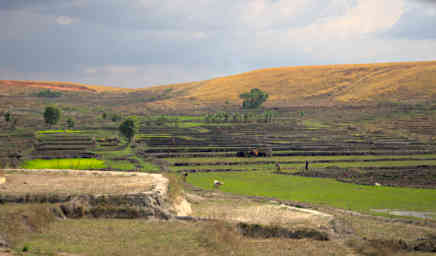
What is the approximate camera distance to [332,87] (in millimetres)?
162500

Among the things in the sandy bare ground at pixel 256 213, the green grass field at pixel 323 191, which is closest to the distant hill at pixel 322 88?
the green grass field at pixel 323 191

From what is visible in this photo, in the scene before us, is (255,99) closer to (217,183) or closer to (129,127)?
(129,127)

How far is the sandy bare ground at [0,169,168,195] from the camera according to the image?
2177cm

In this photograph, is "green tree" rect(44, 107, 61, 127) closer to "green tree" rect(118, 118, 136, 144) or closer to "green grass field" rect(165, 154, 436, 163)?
"green tree" rect(118, 118, 136, 144)

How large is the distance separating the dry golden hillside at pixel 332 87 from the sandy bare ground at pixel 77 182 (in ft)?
355

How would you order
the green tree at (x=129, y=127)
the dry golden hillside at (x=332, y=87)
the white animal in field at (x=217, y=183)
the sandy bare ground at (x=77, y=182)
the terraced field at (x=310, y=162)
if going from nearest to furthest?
the sandy bare ground at (x=77, y=182) → the terraced field at (x=310, y=162) → the white animal in field at (x=217, y=183) → the green tree at (x=129, y=127) → the dry golden hillside at (x=332, y=87)

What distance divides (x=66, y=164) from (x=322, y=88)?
13076cm

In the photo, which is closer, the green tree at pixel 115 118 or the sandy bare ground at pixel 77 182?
the sandy bare ground at pixel 77 182

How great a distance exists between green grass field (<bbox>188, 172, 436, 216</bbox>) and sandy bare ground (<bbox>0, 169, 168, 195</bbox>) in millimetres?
9984

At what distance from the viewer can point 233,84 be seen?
190 m

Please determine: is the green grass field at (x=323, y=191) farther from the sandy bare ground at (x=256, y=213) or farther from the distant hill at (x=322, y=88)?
the distant hill at (x=322, y=88)

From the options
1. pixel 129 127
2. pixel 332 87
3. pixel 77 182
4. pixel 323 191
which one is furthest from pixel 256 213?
pixel 332 87

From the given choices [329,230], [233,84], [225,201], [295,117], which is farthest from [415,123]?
[233,84]

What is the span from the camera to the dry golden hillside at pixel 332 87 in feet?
443
